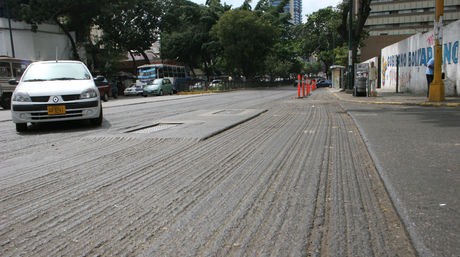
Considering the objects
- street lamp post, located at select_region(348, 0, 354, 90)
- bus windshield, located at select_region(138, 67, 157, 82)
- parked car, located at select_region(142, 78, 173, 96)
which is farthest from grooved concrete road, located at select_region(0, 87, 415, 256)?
bus windshield, located at select_region(138, 67, 157, 82)

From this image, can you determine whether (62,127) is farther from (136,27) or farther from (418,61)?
(136,27)

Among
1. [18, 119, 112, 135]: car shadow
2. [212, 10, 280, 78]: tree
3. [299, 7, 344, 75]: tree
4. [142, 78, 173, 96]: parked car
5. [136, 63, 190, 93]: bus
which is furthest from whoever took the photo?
[299, 7, 344, 75]: tree

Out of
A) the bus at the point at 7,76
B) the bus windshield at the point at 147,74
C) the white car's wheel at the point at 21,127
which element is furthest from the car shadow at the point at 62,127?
the bus windshield at the point at 147,74

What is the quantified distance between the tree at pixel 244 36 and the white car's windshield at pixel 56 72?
131 ft

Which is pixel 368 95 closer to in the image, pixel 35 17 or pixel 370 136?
pixel 370 136

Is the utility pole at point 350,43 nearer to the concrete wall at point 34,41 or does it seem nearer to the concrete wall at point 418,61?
the concrete wall at point 418,61

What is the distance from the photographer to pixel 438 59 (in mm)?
13453

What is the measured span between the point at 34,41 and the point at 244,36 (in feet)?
73.3

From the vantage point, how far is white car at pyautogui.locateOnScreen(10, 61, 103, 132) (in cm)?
867

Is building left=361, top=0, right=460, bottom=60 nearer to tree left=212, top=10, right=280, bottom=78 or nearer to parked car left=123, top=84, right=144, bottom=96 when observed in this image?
tree left=212, top=10, right=280, bottom=78

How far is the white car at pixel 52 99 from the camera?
867cm

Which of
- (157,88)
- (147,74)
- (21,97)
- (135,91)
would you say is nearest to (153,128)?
(21,97)

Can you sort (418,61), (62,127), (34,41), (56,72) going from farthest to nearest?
1. (34,41)
2. (418,61)
3. (56,72)
4. (62,127)

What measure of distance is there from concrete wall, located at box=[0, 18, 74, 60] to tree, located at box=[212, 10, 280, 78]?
17182mm
